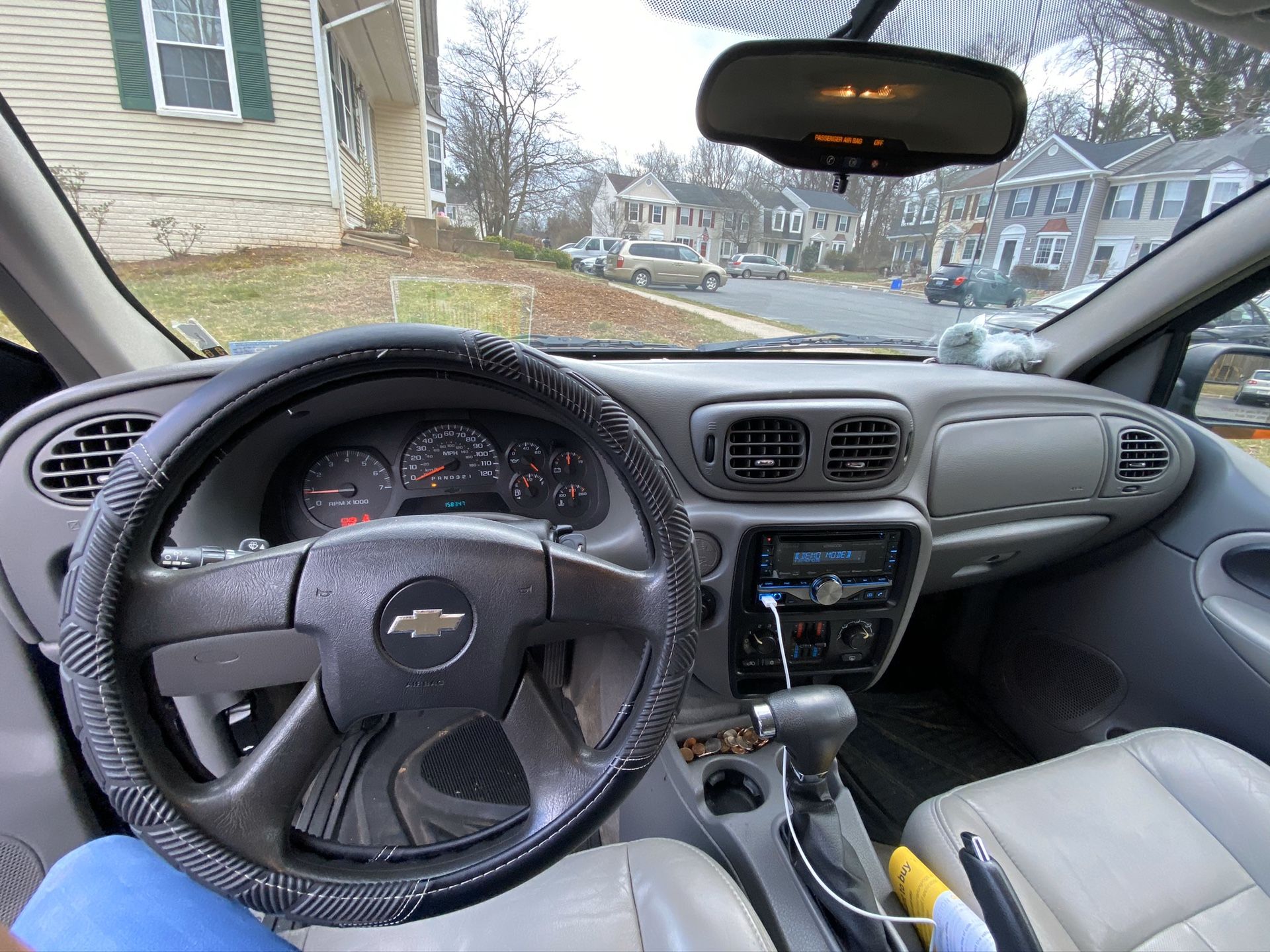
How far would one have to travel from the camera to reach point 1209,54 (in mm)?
1610

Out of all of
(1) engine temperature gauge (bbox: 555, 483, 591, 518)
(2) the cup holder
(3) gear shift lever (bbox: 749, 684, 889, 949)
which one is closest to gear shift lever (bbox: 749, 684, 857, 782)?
(3) gear shift lever (bbox: 749, 684, 889, 949)

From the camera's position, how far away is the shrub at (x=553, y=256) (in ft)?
5.64

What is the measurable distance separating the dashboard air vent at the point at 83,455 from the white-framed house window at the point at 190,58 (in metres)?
0.78

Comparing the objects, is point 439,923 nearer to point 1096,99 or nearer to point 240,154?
point 240,154

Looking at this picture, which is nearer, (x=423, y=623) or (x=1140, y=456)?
(x=423, y=623)

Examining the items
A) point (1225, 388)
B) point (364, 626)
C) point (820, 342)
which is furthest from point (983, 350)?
point (364, 626)

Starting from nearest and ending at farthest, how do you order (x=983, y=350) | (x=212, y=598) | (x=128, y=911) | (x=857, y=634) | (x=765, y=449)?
1. (x=128, y=911)
2. (x=212, y=598)
3. (x=765, y=449)
4. (x=857, y=634)
5. (x=983, y=350)

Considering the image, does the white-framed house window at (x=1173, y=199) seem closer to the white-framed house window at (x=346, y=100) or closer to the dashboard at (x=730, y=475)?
the dashboard at (x=730, y=475)

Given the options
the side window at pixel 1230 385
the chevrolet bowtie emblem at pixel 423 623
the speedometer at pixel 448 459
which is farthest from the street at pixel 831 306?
the chevrolet bowtie emblem at pixel 423 623

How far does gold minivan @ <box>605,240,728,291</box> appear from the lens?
1760mm

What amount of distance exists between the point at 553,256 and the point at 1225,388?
8.17 ft

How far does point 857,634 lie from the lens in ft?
6.16

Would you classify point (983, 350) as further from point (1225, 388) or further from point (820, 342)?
point (1225, 388)

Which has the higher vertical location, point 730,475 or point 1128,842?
point 730,475
